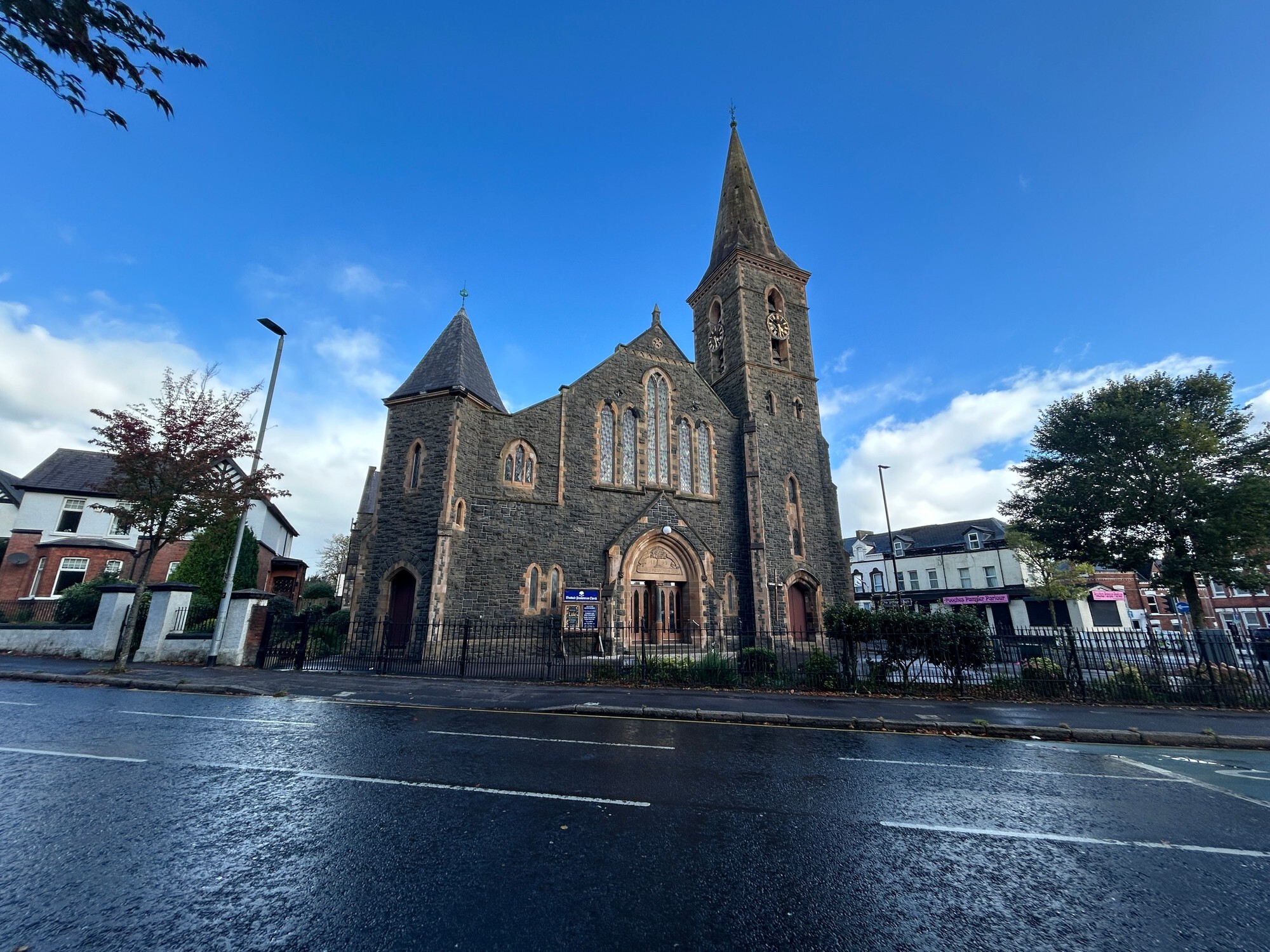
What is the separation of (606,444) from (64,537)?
29871mm

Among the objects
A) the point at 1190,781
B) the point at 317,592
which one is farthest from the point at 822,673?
the point at 317,592

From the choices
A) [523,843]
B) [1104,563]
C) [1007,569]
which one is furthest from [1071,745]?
[1007,569]

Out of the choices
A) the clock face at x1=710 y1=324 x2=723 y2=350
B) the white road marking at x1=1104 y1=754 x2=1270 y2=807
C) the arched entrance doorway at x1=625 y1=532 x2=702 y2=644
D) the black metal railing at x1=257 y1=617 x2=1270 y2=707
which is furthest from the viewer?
the clock face at x1=710 y1=324 x2=723 y2=350

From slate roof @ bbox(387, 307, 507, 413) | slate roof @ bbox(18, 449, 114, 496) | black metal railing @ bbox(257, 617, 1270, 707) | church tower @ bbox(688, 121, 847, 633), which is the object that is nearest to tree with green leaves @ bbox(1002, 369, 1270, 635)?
black metal railing @ bbox(257, 617, 1270, 707)

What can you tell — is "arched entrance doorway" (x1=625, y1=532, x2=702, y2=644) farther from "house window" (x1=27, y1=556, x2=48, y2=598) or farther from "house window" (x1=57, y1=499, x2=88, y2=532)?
"house window" (x1=57, y1=499, x2=88, y2=532)

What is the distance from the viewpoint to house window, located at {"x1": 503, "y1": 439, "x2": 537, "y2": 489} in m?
20.3

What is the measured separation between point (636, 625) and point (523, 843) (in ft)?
55.1

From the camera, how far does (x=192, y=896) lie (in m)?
3.10

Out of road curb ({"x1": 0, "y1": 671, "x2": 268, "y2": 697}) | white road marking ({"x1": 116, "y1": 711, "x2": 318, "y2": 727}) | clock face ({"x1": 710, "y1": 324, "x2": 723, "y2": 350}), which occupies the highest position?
clock face ({"x1": 710, "y1": 324, "x2": 723, "y2": 350})

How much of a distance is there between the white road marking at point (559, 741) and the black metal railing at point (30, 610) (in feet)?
74.0

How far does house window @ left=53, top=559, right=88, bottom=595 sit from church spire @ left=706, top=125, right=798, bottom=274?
126 feet

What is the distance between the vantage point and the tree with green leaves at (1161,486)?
1767 centimetres

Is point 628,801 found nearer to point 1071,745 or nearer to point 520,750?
point 520,750

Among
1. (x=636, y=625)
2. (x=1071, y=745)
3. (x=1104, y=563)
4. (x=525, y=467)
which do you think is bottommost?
(x=1071, y=745)
